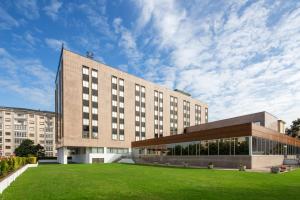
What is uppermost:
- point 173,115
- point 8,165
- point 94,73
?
point 94,73

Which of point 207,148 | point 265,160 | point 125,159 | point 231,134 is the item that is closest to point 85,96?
point 125,159

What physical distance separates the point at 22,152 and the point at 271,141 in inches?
3421

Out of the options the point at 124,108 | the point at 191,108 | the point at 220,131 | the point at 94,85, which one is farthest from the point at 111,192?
the point at 191,108

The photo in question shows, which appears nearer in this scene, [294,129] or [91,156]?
[91,156]

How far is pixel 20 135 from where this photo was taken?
126812mm

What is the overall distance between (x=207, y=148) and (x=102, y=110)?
31672mm

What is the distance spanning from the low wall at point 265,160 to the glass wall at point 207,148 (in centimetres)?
159

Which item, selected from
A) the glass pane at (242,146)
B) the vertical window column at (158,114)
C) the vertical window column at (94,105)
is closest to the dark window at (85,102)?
the vertical window column at (94,105)

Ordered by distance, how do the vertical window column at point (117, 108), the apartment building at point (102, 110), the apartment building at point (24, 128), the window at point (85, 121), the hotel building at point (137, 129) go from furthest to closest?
the apartment building at point (24, 128), the vertical window column at point (117, 108), the window at point (85, 121), the apartment building at point (102, 110), the hotel building at point (137, 129)

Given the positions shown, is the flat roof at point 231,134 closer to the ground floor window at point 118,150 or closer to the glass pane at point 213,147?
the glass pane at point 213,147

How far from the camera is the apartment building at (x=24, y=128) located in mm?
122438

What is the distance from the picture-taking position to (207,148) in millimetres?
43031

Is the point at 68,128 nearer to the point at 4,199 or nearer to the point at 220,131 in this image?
the point at 220,131

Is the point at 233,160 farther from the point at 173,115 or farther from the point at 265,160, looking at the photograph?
the point at 173,115
